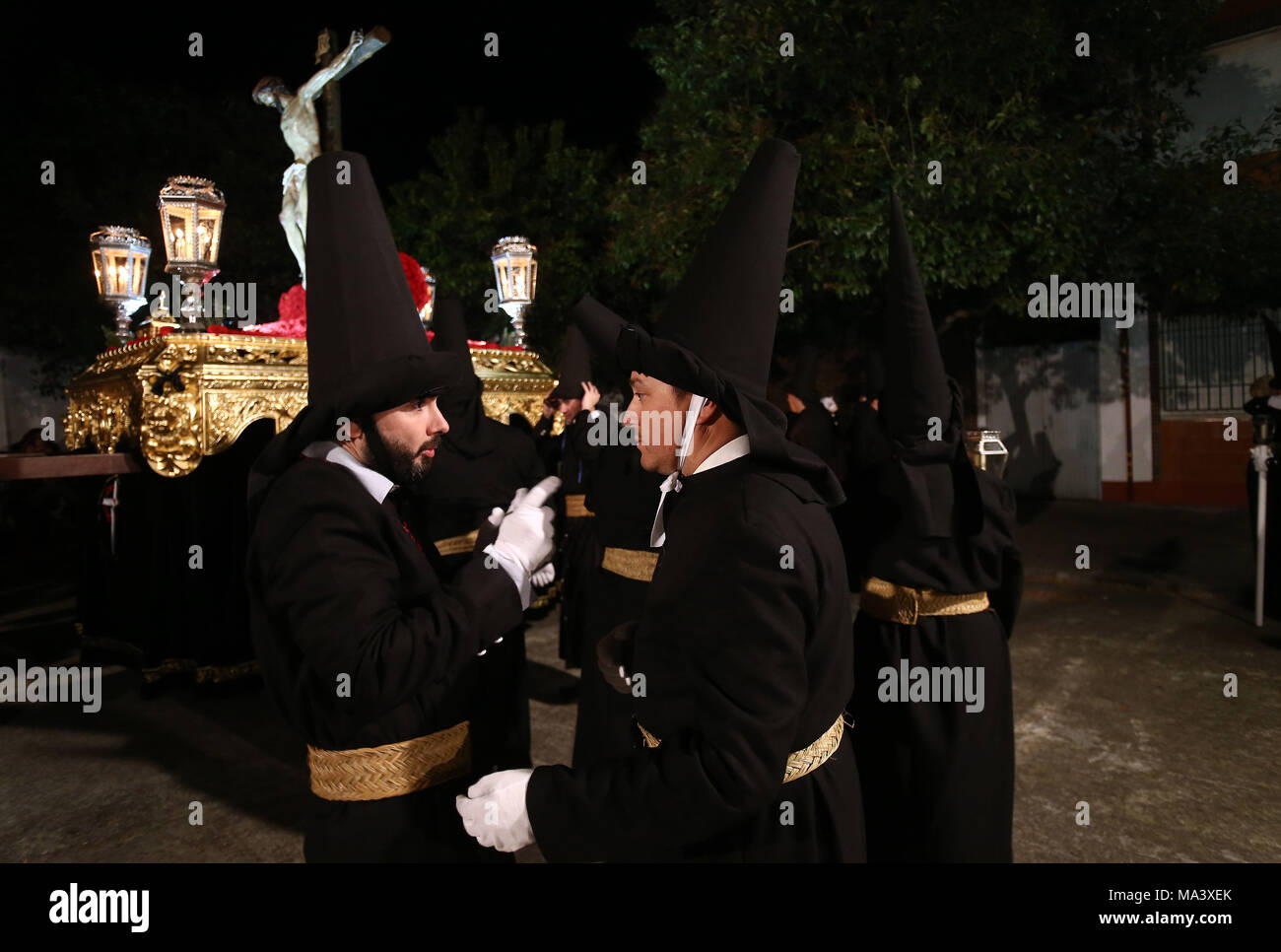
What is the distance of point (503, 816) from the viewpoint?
149cm

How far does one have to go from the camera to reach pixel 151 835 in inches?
143

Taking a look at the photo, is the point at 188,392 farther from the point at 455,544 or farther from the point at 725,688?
the point at 725,688

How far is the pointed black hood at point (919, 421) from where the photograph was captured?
9.36 ft

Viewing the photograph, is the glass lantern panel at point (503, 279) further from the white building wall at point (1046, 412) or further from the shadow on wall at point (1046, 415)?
the white building wall at point (1046, 412)

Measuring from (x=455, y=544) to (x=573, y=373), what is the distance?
2144 millimetres

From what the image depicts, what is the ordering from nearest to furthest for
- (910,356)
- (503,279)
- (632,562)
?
(910,356), (632,562), (503,279)

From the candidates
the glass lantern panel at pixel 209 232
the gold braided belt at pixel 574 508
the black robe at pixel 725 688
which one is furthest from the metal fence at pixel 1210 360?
the black robe at pixel 725 688

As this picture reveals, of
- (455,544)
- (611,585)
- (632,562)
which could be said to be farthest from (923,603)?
(455,544)

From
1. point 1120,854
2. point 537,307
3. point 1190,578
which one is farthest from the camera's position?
point 537,307

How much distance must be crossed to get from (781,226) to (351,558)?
1.31 meters

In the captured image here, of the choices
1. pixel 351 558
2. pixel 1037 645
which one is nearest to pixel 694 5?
pixel 1037 645

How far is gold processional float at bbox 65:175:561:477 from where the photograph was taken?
190 inches

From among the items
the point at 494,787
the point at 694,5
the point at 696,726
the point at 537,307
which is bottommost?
the point at 494,787

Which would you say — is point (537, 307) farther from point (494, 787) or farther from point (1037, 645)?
point (494, 787)
